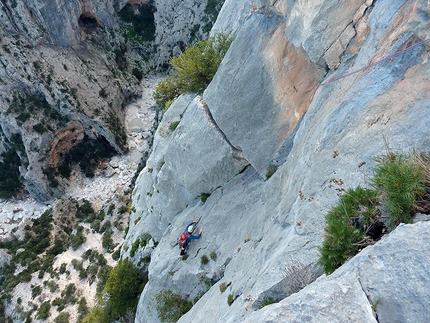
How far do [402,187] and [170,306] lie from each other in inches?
610

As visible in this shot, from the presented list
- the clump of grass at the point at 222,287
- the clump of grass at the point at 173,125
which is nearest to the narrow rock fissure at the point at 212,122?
the clump of grass at the point at 173,125

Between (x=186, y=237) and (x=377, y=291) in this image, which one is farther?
(x=186, y=237)

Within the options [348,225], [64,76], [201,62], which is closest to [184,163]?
[201,62]

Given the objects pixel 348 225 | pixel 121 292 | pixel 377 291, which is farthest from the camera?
pixel 121 292

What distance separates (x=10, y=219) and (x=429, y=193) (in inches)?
2137

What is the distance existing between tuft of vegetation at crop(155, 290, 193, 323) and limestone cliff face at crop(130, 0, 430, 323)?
64 centimetres

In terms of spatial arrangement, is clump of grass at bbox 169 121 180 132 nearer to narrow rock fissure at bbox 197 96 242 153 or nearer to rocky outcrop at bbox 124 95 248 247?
rocky outcrop at bbox 124 95 248 247

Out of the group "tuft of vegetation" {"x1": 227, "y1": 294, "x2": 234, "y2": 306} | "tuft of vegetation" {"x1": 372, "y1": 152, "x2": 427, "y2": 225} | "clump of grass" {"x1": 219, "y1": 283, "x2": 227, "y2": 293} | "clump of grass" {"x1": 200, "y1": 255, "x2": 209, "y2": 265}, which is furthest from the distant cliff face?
"tuft of vegetation" {"x1": 372, "y1": 152, "x2": 427, "y2": 225}

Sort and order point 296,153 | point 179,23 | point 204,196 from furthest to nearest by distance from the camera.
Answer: point 179,23 < point 204,196 < point 296,153

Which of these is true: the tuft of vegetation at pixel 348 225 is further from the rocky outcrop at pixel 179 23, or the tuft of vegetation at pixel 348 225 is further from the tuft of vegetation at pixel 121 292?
the rocky outcrop at pixel 179 23

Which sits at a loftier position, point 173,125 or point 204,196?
point 173,125

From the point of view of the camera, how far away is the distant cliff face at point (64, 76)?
42.8m

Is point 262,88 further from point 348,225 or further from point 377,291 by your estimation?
point 377,291

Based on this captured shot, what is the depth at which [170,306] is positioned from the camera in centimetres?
1695
